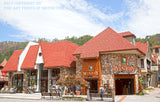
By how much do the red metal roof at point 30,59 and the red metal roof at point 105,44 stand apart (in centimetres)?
899

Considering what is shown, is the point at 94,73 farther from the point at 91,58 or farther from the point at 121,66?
the point at 121,66

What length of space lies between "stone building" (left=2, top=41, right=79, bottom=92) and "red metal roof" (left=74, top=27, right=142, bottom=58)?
351 cm

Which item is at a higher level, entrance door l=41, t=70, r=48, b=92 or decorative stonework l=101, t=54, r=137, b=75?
decorative stonework l=101, t=54, r=137, b=75

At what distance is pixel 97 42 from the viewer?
25.8 m

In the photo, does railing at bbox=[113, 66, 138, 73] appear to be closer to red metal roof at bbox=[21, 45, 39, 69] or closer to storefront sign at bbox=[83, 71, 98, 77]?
storefront sign at bbox=[83, 71, 98, 77]

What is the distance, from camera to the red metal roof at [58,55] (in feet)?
87.2

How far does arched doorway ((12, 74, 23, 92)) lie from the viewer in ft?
103

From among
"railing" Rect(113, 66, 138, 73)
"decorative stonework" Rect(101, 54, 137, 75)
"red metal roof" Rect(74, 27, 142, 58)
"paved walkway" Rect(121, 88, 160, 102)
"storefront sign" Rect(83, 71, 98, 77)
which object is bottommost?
"paved walkway" Rect(121, 88, 160, 102)

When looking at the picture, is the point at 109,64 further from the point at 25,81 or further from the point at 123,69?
the point at 25,81

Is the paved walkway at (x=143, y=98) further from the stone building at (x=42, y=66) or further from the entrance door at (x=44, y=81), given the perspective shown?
the entrance door at (x=44, y=81)

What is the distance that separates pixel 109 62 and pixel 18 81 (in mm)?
18850

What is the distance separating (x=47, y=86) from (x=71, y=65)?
5.85 metres

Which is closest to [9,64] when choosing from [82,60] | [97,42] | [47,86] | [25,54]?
[25,54]

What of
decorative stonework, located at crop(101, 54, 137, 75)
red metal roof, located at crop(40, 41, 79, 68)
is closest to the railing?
decorative stonework, located at crop(101, 54, 137, 75)
